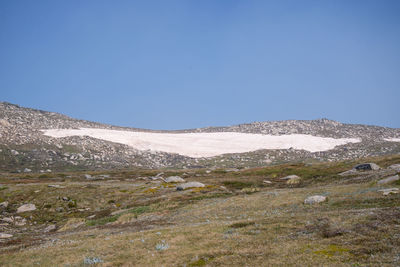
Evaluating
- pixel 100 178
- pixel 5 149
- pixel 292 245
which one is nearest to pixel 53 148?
pixel 5 149

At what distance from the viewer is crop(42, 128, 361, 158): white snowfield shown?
6634 inches

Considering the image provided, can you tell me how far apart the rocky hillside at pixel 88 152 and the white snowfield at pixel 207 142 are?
730 cm

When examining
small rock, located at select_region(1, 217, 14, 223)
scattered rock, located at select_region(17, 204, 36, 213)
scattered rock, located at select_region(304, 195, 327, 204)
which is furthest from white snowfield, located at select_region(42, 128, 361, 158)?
scattered rock, located at select_region(304, 195, 327, 204)

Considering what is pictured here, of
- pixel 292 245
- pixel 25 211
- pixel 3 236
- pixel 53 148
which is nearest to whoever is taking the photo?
pixel 292 245

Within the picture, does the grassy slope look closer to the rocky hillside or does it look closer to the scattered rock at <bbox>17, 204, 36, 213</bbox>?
the scattered rock at <bbox>17, 204, 36, 213</bbox>

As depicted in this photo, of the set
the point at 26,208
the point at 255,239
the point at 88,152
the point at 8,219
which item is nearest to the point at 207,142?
the point at 88,152

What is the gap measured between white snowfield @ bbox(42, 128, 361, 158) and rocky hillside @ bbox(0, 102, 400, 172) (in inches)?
288

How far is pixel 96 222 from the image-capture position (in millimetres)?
40312

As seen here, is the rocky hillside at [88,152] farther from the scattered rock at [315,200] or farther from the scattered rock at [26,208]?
the scattered rock at [315,200]

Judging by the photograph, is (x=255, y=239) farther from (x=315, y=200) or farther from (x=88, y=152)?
(x=88, y=152)

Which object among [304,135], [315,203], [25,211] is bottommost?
[25,211]

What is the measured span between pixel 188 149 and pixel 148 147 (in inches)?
904

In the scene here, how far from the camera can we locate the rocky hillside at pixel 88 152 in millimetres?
128375

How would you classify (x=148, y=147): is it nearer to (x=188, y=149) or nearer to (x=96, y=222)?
(x=188, y=149)
